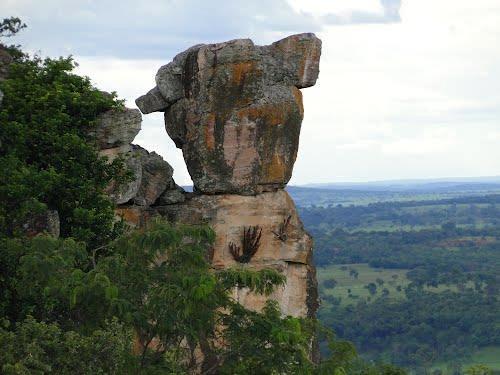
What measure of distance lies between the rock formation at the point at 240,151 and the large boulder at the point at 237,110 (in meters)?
0.03

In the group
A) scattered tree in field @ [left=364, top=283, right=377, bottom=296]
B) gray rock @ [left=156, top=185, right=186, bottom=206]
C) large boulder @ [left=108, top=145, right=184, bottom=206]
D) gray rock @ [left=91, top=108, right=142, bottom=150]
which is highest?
gray rock @ [left=91, top=108, right=142, bottom=150]

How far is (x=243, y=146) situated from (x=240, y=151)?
6.0 inches

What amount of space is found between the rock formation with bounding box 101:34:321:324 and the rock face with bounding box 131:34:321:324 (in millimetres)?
26

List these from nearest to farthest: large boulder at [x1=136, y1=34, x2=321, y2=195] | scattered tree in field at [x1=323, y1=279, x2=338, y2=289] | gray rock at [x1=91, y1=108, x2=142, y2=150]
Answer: gray rock at [x1=91, y1=108, x2=142, y2=150] → large boulder at [x1=136, y1=34, x2=321, y2=195] → scattered tree in field at [x1=323, y1=279, x2=338, y2=289]

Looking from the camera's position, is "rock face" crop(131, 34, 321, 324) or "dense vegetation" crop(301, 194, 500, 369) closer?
"rock face" crop(131, 34, 321, 324)

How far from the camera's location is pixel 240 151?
24281mm

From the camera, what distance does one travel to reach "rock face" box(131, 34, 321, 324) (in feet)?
79.3

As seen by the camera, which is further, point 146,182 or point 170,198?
point 170,198

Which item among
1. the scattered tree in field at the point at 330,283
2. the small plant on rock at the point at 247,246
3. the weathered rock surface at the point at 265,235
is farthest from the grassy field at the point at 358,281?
the small plant on rock at the point at 247,246

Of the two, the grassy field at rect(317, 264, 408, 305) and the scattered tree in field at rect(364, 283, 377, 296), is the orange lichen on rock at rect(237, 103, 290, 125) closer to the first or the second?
the grassy field at rect(317, 264, 408, 305)

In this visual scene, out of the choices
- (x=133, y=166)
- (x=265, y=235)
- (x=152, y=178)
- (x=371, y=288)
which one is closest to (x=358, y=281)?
(x=371, y=288)

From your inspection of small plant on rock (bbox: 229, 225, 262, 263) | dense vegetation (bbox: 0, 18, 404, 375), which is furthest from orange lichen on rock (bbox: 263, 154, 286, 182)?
dense vegetation (bbox: 0, 18, 404, 375)

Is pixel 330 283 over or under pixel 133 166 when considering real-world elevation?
under

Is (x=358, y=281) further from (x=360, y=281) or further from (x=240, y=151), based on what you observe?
(x=240, y=151)
